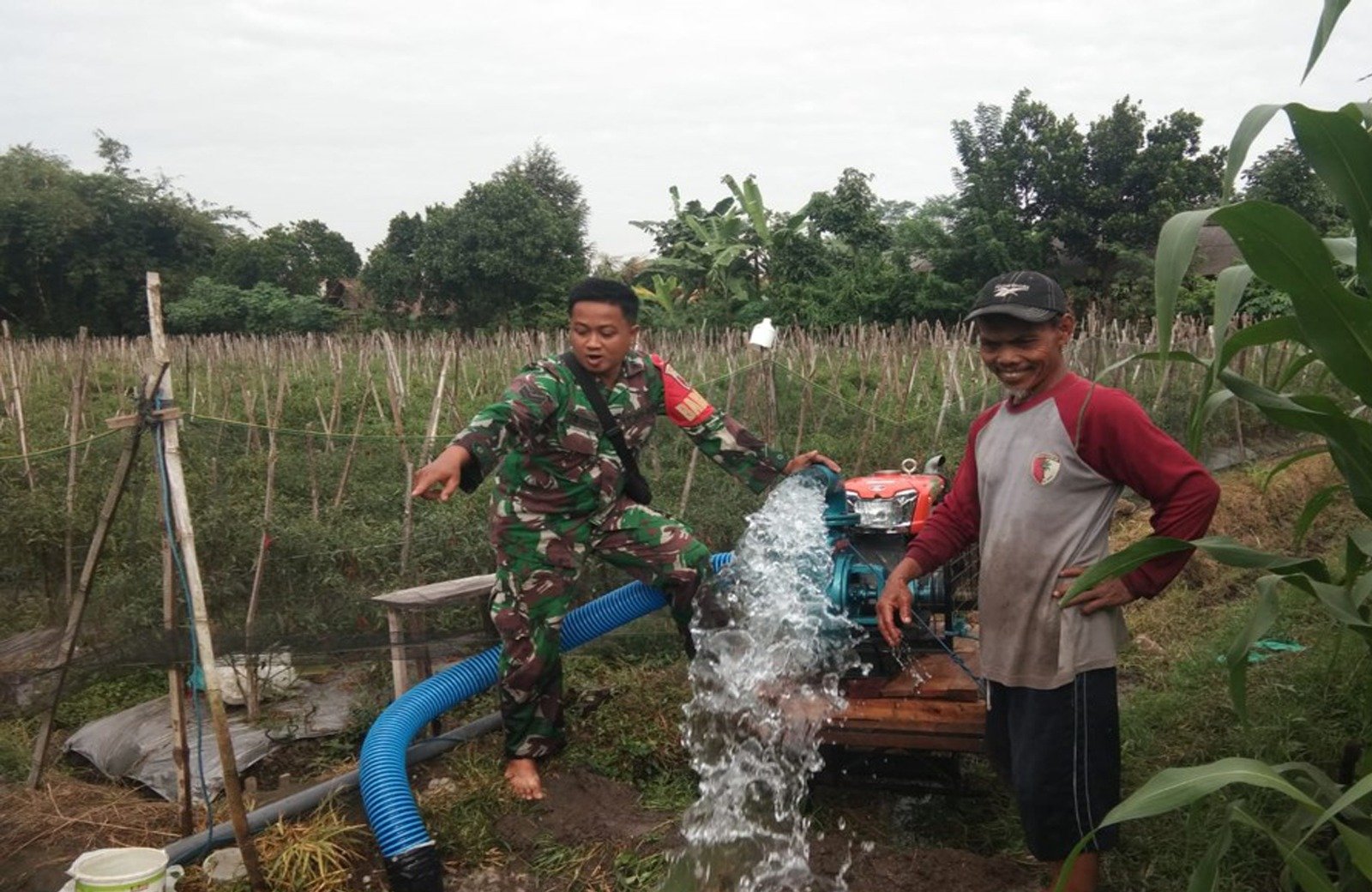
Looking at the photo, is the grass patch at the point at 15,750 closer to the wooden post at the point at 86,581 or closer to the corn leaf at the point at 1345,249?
the wooden post at the point at 86,581

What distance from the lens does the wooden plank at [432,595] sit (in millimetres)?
3730

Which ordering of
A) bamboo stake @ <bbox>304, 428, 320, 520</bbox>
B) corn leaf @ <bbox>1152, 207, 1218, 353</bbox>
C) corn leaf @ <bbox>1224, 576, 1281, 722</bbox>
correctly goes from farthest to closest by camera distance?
bamboo stake @ <bbox>304, 428, 320, 520</bbox>, corn leaf @ <bbox>1224, 576, 1281, 722</bbox>, corn leaf @ <bbox>1152, 207, 1218, 353</bbox>

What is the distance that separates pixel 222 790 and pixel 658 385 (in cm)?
231

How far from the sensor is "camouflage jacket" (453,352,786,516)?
3.07 metres

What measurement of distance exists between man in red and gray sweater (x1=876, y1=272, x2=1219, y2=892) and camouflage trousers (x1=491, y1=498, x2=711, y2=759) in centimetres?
124

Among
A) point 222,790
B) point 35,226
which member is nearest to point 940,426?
point 222,790

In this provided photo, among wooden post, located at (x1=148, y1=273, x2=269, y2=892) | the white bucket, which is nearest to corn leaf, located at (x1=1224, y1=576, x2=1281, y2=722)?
wooden post, located at (x1=148, y1=273, x2=269, y2=892)

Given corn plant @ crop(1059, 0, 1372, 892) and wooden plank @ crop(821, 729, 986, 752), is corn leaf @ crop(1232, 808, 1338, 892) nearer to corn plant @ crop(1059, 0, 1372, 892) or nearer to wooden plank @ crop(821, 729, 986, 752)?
corn plant @ crop(1059, 0, 1372, 892)

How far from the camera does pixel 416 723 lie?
314 cm

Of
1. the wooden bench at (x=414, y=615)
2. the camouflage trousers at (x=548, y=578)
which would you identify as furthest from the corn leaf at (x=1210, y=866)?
the wooden bench at (x=414, y=615)

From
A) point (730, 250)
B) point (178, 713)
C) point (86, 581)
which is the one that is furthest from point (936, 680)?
point (730, 250)

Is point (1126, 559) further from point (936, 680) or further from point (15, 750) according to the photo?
point (15, 750)

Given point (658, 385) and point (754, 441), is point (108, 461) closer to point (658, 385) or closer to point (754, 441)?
point (658, 385)

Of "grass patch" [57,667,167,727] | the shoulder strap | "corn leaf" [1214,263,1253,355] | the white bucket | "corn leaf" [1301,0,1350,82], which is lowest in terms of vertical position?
"grass patch" [57,667,167,727]
